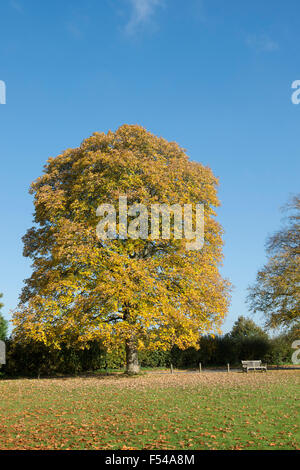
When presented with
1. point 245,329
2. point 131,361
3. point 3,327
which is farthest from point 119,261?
point 245,329

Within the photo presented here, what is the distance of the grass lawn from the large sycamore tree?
3.63m

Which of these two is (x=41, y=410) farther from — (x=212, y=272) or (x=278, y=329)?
(x=278, y=329)

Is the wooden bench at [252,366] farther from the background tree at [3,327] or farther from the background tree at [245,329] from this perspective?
the background tree at [3,327]

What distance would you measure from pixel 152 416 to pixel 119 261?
1050cm

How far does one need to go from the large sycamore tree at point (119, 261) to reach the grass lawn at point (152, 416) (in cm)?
363

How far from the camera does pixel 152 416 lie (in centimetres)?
1193

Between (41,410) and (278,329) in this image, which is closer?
(41,410)

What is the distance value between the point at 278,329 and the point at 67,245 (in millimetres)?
17953

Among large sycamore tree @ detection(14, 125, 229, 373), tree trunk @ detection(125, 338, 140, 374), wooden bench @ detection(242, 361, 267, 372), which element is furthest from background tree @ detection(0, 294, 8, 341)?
wooden bench @ detection(242, 361, 267, 372)

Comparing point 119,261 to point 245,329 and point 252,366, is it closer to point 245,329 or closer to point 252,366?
point 252,366

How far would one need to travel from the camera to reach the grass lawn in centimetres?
912

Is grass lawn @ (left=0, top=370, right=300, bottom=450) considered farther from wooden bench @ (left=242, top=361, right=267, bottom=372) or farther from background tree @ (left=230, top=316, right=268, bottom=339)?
background tree @ (left=230, top=316, right=268, bottom=339)
